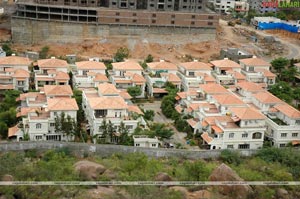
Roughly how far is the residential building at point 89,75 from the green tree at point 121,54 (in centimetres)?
541

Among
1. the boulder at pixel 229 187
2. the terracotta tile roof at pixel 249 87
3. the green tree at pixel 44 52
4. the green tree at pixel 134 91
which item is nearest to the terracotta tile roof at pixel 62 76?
the green tree at pixel 134 91

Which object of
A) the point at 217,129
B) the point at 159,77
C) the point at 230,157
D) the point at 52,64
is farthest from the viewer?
the point at 159,77

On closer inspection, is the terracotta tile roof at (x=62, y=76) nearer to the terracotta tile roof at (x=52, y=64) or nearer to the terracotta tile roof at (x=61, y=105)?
the terracotta tile roof at (x=52, y=64)

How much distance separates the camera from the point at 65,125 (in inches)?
845

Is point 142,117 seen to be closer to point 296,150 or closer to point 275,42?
point 296,150

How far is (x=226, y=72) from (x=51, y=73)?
1046 centimetres

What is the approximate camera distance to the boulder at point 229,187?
669 inches

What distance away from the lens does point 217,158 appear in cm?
2083

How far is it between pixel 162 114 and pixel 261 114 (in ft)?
18.0

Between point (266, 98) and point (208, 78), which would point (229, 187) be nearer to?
point (266, 98)

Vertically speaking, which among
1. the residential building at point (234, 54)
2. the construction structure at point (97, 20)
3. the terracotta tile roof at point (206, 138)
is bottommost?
the terracotta tile roof at point (206, 138)

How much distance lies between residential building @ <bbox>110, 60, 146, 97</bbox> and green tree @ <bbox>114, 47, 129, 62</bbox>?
5161mm

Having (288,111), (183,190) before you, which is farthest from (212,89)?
(183,190)

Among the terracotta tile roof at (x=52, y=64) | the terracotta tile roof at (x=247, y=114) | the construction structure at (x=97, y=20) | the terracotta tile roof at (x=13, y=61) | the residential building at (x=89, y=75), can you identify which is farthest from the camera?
the construction structure at (x=97, y=20)
